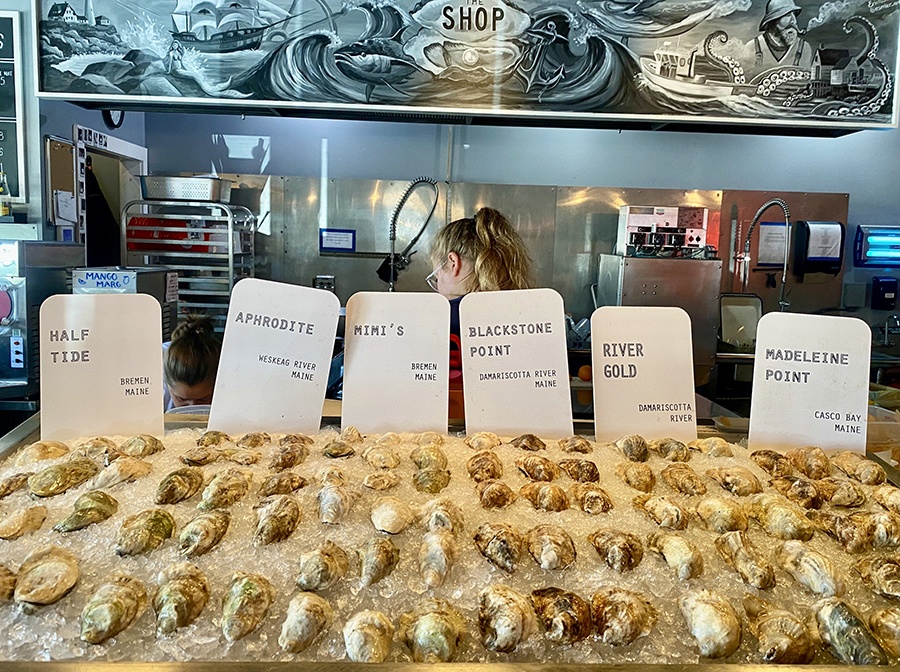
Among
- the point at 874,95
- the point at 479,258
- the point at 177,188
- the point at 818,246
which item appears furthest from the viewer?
the point at 818,246

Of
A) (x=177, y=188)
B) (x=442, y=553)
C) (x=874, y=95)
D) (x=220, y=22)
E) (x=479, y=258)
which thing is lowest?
(x=442, y=553)

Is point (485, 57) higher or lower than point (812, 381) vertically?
higher

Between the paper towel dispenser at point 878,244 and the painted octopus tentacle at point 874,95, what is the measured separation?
3232 millimetres

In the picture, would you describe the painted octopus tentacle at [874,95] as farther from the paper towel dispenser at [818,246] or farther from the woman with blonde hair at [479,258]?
the paper towel dispenser at [818,246]

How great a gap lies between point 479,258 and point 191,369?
1.00m

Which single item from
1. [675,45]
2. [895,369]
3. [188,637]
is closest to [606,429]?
[188,637]

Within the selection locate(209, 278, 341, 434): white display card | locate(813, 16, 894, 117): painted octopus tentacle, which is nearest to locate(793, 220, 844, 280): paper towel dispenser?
locate(813, 16, 894, 117): painted octopus tentacle

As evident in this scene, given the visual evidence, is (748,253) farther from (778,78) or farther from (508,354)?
(508,354)

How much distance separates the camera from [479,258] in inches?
94.0

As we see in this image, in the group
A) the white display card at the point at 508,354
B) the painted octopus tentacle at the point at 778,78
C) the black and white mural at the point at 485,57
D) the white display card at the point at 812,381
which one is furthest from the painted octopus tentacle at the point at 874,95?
the white display card at the point at 508,354

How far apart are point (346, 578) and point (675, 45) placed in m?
2.12

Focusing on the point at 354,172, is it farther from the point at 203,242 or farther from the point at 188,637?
the point at 188,637

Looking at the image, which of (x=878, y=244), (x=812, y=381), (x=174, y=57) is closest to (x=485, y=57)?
(x=174, y=57)

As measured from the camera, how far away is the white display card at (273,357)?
1.27m
